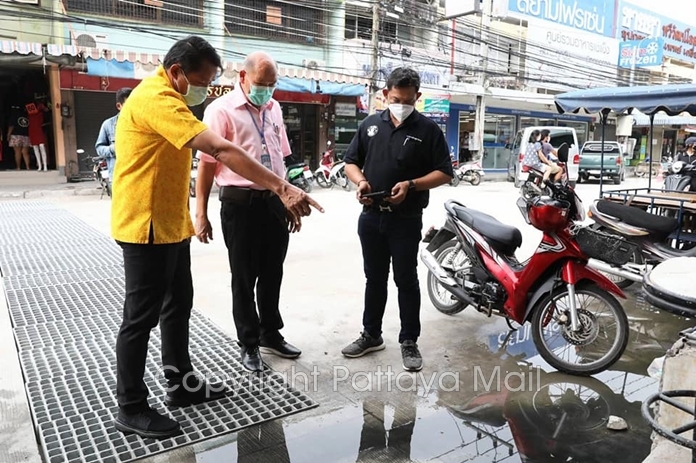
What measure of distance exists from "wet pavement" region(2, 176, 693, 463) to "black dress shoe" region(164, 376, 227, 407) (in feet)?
1.22

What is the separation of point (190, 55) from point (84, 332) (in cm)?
233

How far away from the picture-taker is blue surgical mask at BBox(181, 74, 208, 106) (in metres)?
2.59

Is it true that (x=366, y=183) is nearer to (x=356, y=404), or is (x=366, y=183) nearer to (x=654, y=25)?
(x=356, y=404)

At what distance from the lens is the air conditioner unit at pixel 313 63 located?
1734 cm

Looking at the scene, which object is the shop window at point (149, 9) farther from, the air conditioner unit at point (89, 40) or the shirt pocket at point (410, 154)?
the shirt pocket at point (410, 154)

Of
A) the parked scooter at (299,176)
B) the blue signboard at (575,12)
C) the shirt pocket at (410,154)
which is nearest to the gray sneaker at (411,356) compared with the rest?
the shirt pocket at (410,154)

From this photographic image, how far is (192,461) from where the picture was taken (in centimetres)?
252

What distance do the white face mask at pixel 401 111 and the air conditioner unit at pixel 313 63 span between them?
1430cm

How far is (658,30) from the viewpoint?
29938mm

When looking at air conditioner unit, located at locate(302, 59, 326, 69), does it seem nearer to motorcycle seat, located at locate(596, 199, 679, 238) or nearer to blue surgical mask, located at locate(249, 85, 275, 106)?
motorcycle seat, located at locate(596, 199, 679, 238)

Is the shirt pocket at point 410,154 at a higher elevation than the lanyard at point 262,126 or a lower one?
lower

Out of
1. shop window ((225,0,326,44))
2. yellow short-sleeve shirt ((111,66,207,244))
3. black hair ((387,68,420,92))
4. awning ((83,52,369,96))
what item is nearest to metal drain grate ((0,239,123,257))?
yellow short-sleeve shirt ((111,66,207,244))

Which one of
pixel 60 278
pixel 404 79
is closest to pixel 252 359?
pixel 404 79

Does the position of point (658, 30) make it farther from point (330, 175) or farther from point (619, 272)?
point (619, 272)
